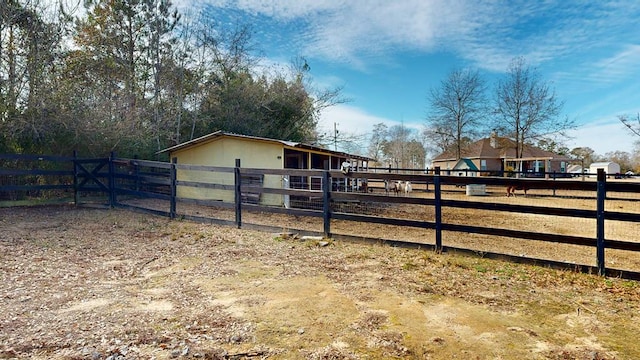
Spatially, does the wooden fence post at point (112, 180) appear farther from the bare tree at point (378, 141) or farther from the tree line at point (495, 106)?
the bare tree at point (378, 141)

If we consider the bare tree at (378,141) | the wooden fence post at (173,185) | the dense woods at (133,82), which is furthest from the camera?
the bare tree at (378,141)

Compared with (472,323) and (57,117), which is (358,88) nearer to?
(57,117)

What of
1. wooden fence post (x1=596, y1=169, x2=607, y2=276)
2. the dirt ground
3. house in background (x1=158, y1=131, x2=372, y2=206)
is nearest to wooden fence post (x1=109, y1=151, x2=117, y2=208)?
house in background (x1=158, y1=131, x2=372, y2=206)

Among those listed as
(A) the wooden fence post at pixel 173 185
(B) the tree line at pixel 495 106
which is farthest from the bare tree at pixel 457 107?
(A) the wooden fence post at pixel 173 185

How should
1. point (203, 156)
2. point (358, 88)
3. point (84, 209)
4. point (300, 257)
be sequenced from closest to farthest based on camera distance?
point (300, 257) < point (84, 209) < point (203, 156) < point (358, 88)

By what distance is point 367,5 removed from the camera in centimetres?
954

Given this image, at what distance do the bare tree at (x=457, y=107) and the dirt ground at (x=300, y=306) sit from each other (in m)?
26.4

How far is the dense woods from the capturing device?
962 cm

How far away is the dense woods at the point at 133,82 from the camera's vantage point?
9625mm

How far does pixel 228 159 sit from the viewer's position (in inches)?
457

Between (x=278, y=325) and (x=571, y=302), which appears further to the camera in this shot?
(x=571, y=302)

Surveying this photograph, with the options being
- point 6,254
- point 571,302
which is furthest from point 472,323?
point 6,254

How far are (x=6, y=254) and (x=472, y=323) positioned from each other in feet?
20.9

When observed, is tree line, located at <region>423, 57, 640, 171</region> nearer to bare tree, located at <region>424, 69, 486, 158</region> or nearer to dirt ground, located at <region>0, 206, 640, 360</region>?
bare tree, located at <region>424, 69, 486, 158</region>
